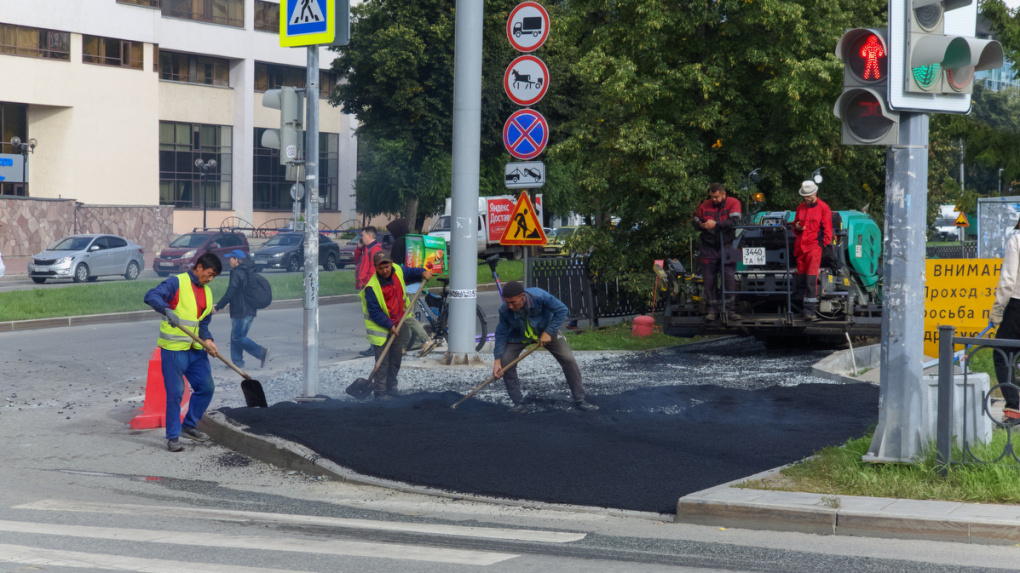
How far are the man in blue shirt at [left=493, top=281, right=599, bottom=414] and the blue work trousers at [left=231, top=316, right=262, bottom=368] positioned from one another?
198 inches

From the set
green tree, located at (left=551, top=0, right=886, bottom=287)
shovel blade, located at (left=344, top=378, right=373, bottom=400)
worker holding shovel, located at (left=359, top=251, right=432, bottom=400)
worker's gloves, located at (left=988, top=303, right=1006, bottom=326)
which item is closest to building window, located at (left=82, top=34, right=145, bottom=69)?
green tree, located at (left=551, top=0, right=886, bottom=287)

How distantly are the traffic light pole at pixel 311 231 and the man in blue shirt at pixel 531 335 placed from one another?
1.86 metres

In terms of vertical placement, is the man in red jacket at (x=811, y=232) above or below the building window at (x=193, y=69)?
below

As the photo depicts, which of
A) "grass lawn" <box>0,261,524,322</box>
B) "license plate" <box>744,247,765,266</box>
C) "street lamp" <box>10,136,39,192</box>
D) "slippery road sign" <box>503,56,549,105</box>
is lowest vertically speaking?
"grass lawn" <box>0,261,524,322</box>

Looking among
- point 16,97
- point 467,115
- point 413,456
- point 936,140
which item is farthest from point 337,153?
point 413,456

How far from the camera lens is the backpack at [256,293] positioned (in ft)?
44.9

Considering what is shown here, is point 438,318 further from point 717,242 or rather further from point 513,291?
point 513,291

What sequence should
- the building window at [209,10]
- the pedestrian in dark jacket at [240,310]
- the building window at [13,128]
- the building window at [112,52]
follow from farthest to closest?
1. the building window at [209,10]
2. the building window at [112,52]
3. the building window at [13,128]
4. the pedestrian in dark jacket at [240,310]

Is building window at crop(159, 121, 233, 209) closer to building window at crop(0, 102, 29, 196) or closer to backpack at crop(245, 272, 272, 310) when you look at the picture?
building window at crop(0, 102, 29, 196)

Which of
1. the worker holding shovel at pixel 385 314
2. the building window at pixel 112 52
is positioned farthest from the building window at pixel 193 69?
the worker holding shovel at pixel 385 314

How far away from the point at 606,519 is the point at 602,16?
14.3 meters

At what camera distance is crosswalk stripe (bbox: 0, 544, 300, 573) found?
16.8 feet

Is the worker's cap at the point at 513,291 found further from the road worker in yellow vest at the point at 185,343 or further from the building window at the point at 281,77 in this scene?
the building window at the point at 281,77

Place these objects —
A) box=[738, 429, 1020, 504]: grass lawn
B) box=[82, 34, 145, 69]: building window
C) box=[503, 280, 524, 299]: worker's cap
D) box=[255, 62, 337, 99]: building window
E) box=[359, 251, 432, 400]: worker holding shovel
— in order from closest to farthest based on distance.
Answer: box=[738, 429, 1020, 504]: grass lawn
box=[503, 280, 524, 299]: worker's cap
box=[359, 251, 432, 400]: worker holding shovel
box=[82, 34, 145, 69]: building window
box=[255, 62, 337, 99]: building window
